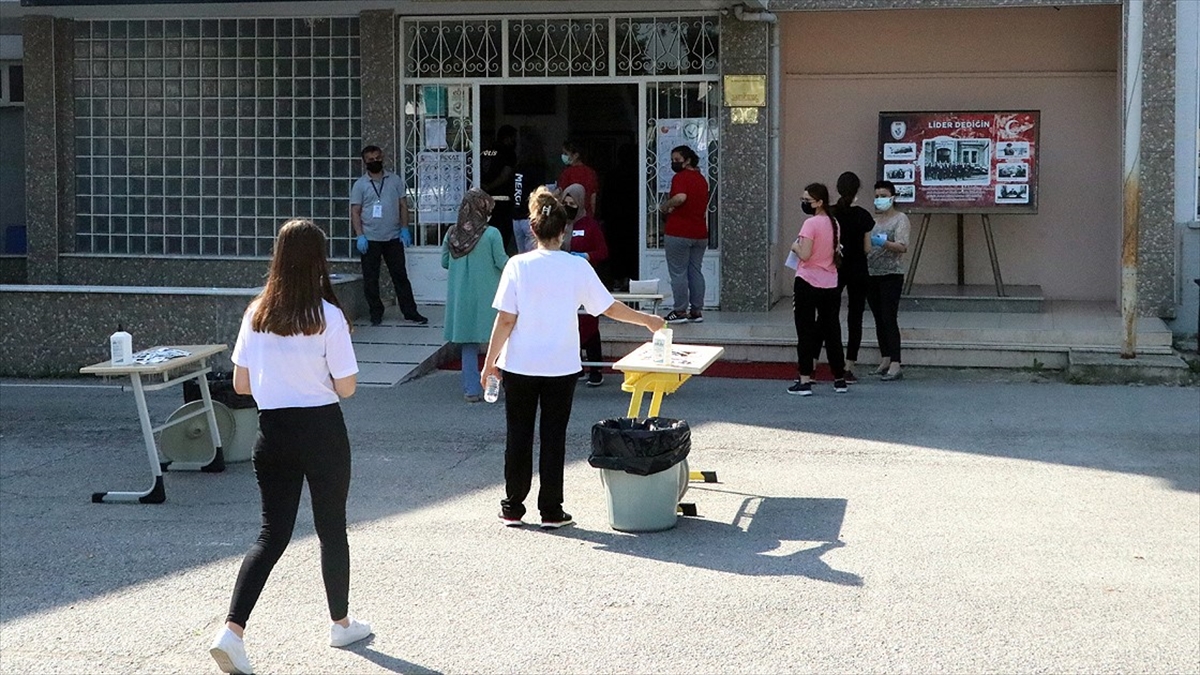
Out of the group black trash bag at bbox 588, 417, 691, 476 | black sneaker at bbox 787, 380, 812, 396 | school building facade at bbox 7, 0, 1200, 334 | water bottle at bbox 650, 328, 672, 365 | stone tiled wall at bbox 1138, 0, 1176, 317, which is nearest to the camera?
black trash bag at bbox 588, 417, 691, 476

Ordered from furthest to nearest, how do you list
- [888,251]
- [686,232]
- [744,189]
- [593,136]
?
[593,136] < [744,189] < [686,232] < [888,251]

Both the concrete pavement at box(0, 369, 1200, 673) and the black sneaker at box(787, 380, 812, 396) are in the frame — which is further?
the black sneaker at box(787, 380, 812, 396)

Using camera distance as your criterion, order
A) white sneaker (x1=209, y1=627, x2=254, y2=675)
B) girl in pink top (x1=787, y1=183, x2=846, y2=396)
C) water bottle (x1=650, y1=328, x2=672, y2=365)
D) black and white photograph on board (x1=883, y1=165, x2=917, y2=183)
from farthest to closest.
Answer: black and white photograph on board (x1=883, y1=165, x2=917, y2=183) → girl in pink top (x1=787, y1=183, x2=846, y2=396) → water bottle (x1=650, y1=328, x2=672, y2=365) → white sneaker (x1=209, y1=627, x2=254, y2=675)

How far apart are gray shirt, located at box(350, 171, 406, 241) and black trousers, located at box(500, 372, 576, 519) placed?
6933mm

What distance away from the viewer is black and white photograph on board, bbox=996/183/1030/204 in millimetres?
15461

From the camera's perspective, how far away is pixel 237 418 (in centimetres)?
983

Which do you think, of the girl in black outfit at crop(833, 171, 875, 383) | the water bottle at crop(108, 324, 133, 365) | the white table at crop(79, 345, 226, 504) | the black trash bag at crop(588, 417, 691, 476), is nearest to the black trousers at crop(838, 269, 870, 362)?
the girl in black outfit at crop(833, 171, 875, 383)

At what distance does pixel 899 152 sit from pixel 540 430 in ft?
29.1

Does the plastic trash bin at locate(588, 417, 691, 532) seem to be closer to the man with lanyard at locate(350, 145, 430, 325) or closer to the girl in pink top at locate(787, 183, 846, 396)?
the girl in pink top at locate(787, 183, 846, 396)

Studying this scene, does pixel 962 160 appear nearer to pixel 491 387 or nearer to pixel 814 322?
pixel 814 322

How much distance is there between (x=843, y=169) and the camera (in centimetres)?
1667

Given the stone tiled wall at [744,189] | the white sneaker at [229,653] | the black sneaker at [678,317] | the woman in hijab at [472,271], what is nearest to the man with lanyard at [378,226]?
the black sneaker at [678,317]

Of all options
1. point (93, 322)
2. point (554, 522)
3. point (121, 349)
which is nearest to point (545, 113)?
point (93, 322)

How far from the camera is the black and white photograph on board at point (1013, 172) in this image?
15.5 m
